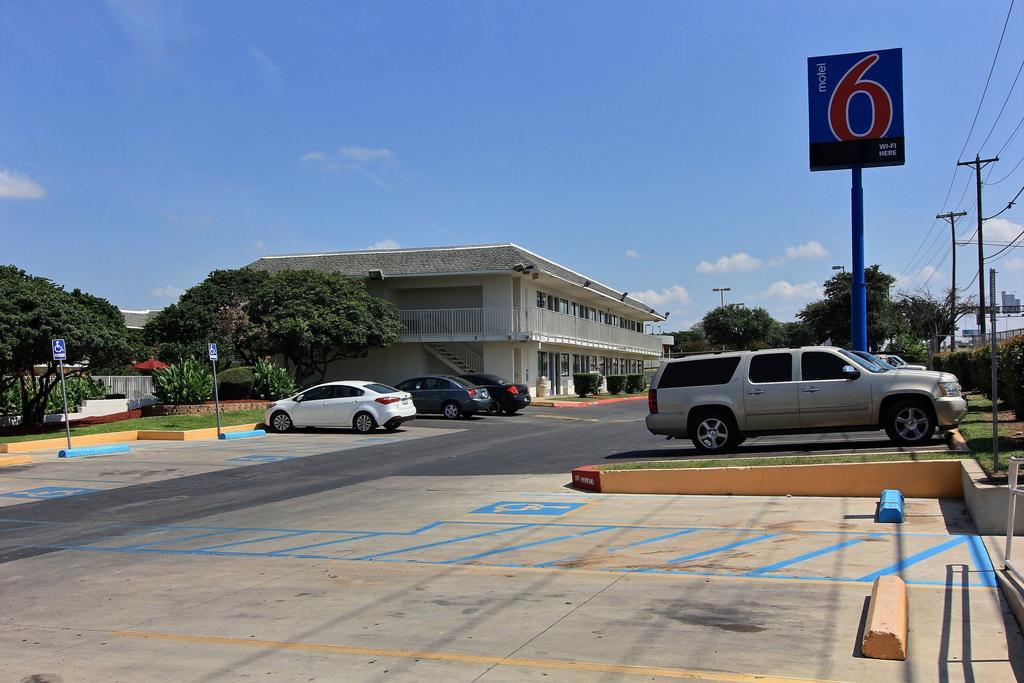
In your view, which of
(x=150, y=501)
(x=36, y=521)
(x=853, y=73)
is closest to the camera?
(x=36, y=521)

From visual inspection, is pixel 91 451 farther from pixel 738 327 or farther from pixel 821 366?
pixel 738 327

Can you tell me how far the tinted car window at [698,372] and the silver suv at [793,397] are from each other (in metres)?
0.02

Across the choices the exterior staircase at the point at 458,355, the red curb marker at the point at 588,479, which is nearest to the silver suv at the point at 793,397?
the red curb marker at the point at 588,479

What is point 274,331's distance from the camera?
35.5 meters

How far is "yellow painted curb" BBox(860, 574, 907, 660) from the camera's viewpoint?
5285 millimetres

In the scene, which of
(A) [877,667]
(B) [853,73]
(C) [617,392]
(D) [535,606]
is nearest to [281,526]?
(D) [535,606]

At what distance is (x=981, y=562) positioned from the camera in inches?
301

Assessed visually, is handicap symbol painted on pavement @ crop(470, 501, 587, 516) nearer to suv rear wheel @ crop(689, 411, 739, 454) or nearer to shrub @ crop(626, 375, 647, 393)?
suv rear wheel @ crop(689, 411, 739, 454)

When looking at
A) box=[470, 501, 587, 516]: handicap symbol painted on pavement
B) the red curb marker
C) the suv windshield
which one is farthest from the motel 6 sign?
→ box=[470, 501, 587, 516]: handicap symbol painted on pavement

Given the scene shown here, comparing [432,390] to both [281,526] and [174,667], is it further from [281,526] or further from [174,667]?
[174,667]

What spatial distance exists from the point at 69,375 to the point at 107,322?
4.80 metres

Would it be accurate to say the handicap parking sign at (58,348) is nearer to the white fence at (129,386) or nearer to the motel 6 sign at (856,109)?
the white fence at (129,386)

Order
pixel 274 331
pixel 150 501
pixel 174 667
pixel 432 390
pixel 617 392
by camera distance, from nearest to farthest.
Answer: pixel 174 667 < pixel 150 501 < pixel 432 390 < pixel 274 331 < pixel 617 392

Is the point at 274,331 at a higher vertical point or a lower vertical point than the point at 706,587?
higher
